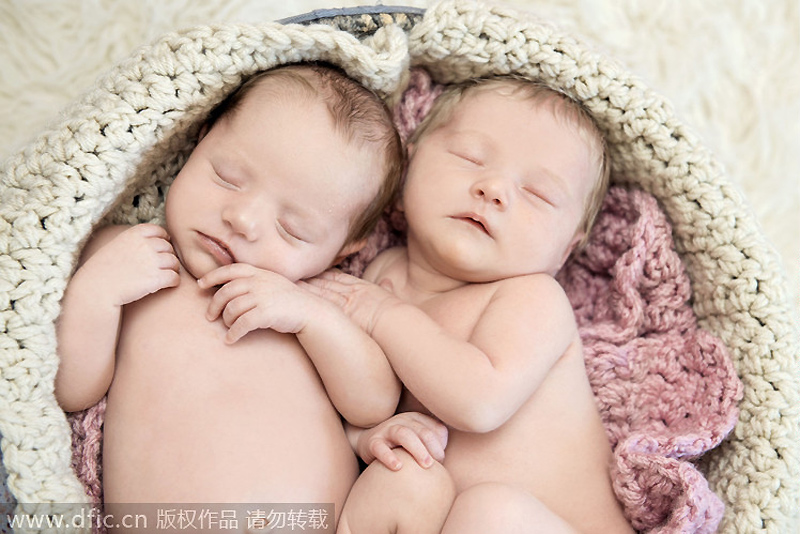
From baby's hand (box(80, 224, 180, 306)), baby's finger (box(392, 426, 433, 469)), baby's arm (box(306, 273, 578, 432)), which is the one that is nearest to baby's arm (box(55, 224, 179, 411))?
baby's hand (box(80, 224, 180, 306))

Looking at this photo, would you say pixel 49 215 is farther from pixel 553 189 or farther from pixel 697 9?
pixel 697 9

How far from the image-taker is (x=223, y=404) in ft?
4.32

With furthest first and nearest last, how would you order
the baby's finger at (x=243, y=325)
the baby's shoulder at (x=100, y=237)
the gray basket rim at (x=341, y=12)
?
the gray basket rim at (x=341, y=12) → the baby's shoulder at (x=100, y=237) → the baby's finger at (x=243, y=325)

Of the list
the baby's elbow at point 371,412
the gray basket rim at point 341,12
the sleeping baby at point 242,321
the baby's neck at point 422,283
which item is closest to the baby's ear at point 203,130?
the sleeping baby at point 242,321

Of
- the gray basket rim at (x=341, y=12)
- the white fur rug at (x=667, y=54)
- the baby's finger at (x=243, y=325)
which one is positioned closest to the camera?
the baby's finger at (x=243, y=325)

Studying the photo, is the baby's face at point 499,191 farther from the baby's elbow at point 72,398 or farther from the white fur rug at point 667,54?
the baby's elbow at point 72,398

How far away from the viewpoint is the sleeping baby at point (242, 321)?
51.0 inches

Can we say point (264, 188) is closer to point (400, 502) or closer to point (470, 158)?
point (470, 158)

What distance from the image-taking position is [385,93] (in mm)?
1575

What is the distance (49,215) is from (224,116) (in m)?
0.35

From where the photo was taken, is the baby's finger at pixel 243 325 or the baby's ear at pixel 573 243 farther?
the baby's ear at pixel 573 243

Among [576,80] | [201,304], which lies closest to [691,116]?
[576,80]

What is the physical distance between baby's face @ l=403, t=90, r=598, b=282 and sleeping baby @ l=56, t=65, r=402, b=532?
0.12 metres

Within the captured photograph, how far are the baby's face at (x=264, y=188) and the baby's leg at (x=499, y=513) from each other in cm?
50
